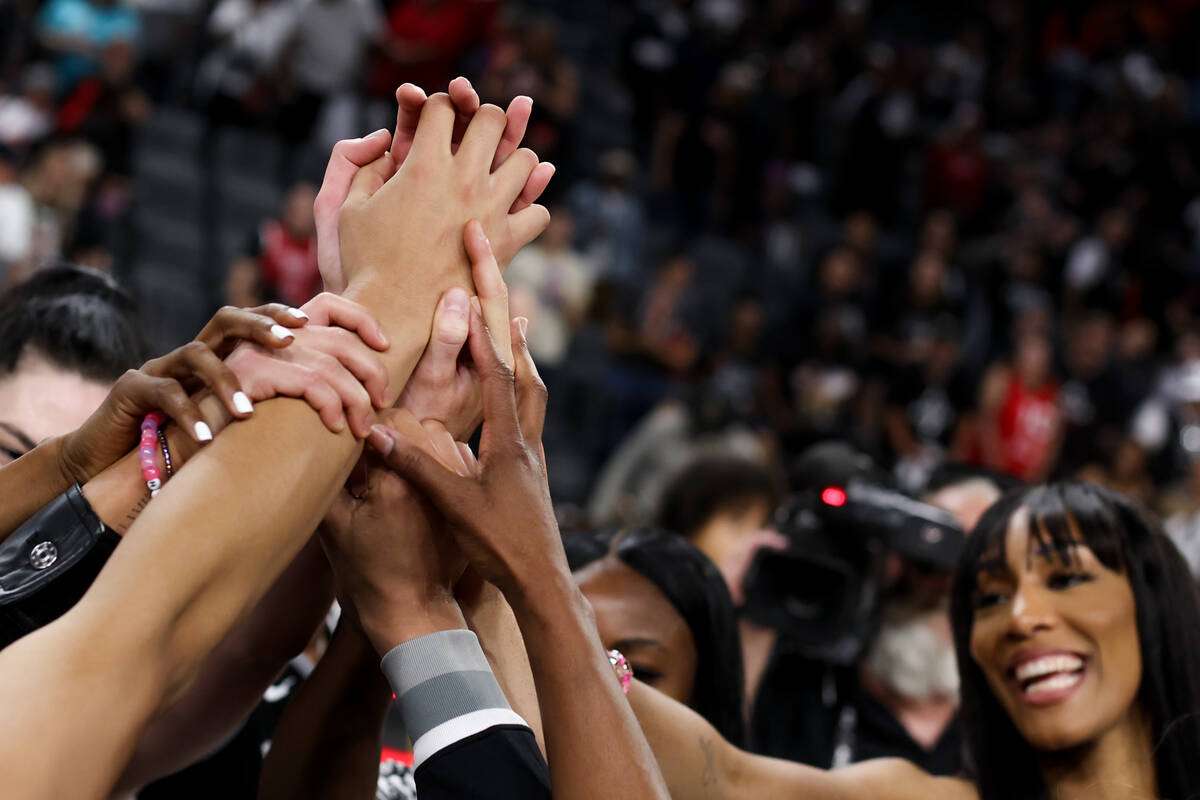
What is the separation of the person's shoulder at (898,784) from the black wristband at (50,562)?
3.36 feet

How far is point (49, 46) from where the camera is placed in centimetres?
699

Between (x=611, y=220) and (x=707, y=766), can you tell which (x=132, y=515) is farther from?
(x=611, y=220)

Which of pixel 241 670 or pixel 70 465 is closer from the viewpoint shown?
pixel 70 465

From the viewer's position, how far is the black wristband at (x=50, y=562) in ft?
3.82

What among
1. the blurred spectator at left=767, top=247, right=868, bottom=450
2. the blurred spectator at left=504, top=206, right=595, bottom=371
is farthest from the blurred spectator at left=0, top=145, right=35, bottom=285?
the blurred spectator at left=767, top=247, right=868, bottom=450

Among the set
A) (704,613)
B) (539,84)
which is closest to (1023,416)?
(539,84)

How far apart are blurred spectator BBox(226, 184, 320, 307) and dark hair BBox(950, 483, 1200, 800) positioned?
4.36 m

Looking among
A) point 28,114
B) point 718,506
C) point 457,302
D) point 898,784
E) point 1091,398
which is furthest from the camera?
point 1091,398

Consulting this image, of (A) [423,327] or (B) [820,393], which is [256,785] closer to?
(A) [423,327]

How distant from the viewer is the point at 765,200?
9742 millimetres

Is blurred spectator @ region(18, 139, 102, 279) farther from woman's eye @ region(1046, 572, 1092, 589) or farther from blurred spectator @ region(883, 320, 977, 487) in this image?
woman's eye @ region(1046, 572, 1092, 589)

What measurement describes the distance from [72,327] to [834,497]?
1555 mm

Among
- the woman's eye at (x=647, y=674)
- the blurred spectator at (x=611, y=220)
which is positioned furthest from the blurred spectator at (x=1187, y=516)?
the blurred spectator at (x=611, y=220)

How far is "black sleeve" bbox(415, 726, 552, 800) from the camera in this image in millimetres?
1213
